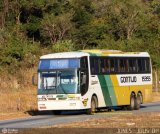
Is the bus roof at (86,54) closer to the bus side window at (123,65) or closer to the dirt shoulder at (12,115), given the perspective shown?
the bus side window at (123,65)

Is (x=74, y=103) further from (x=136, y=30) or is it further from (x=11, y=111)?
(x=136, y=30)

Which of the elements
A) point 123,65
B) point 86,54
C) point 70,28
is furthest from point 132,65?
point 70,28

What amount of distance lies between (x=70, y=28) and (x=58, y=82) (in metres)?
→ 36.9

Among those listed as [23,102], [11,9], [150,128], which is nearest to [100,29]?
[11,9]

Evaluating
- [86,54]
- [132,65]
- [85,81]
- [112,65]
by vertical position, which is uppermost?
[86,54]

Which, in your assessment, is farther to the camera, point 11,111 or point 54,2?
point 54,2

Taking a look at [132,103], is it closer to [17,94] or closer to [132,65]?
[132,65]

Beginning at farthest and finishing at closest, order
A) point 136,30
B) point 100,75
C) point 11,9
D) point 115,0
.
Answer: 1. point 115,0
2. point 136,30
3. point 11,9
4. point 100,75

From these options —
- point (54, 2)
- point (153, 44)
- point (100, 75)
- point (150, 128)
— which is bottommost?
point (150, 128)

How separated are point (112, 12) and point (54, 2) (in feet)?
27.4

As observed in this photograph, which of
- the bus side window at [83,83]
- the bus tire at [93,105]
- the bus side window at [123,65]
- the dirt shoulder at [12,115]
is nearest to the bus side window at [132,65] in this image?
the bus side window at [123,65]

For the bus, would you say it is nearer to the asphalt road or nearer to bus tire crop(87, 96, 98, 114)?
bus tire crop(87, 96, 98, 114)

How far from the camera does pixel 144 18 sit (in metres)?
75.8

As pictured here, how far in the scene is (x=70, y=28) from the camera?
69000mm
